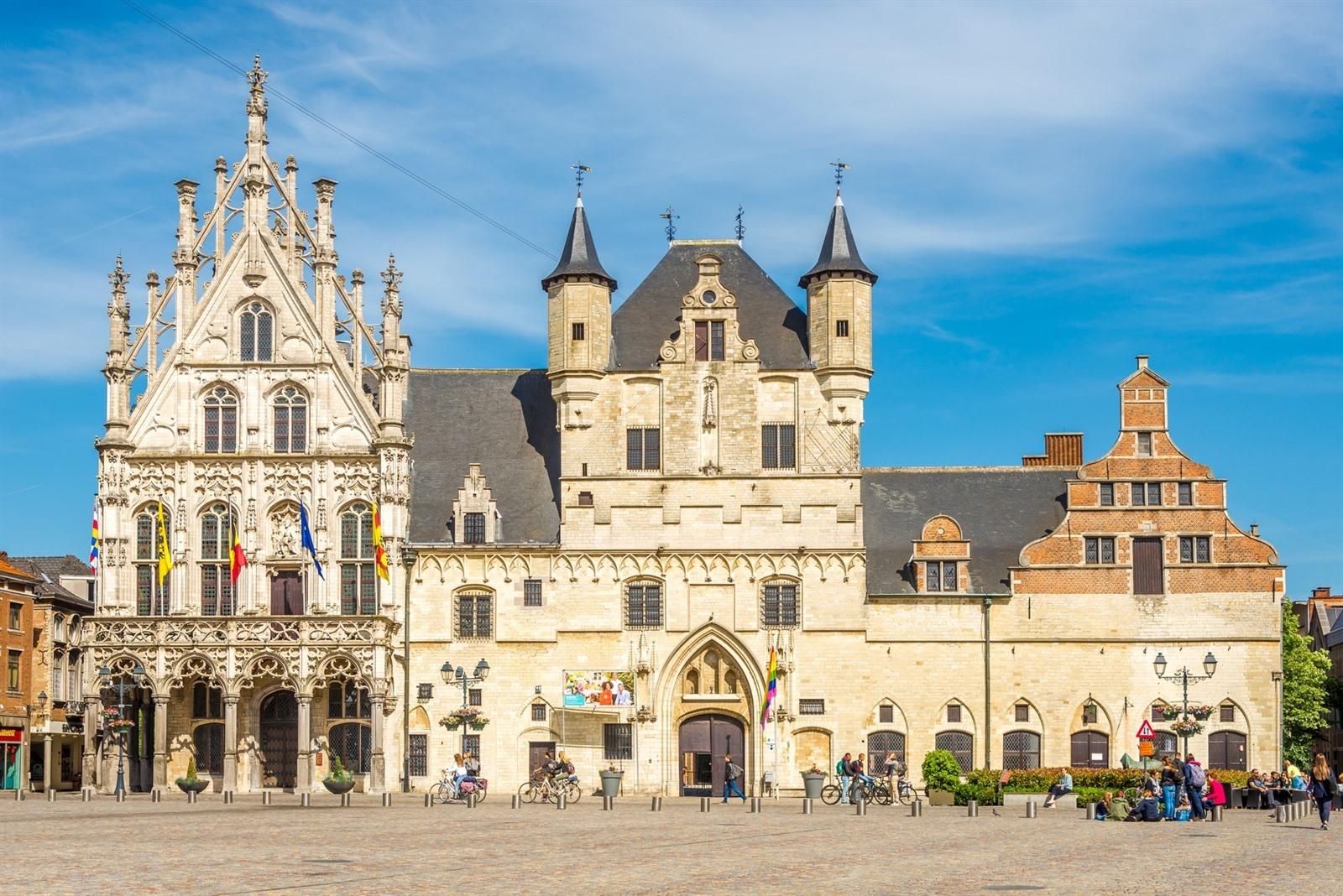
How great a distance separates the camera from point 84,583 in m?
80.5

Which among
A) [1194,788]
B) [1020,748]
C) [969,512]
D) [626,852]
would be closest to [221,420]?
[969,512]

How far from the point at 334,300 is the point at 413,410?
5402mm

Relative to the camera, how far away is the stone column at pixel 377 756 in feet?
196

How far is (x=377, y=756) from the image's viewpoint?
2355 inches

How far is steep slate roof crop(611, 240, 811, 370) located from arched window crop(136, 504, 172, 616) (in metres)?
16.5

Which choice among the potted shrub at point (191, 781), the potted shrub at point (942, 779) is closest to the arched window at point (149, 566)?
the potted shrub at point (191, 781)

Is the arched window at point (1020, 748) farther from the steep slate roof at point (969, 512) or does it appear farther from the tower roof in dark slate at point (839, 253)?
the tower roof in dark slate at point (839, 253)

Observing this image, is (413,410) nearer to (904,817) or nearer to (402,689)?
(402,689)

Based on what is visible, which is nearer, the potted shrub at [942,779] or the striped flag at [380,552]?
the potted shrub at [942,779]

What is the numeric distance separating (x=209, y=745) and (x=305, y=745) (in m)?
4.69

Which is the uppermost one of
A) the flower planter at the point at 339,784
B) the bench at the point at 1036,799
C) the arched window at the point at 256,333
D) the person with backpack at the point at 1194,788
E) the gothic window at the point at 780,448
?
the arched window at the point at 256,333

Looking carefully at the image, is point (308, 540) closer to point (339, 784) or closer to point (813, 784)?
point (339, 784)

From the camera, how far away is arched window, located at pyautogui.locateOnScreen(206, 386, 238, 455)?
2452 inches

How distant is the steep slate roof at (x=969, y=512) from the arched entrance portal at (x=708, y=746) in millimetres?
6754
